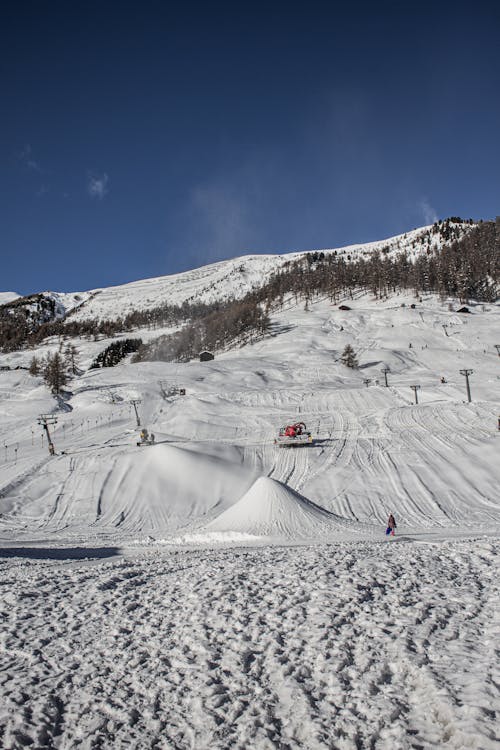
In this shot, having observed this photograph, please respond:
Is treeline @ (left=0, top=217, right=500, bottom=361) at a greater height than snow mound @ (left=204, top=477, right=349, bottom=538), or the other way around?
treeline @ (left=0, top=217, right=500, bottom=361)

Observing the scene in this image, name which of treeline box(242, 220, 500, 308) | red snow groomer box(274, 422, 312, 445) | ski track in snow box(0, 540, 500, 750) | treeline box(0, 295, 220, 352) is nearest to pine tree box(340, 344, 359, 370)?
red snow groomer box(274, 422, 312, 445)

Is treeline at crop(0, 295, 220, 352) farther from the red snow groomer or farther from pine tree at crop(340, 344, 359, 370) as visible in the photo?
the red snow groomer

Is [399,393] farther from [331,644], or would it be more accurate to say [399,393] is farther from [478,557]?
[331,644]

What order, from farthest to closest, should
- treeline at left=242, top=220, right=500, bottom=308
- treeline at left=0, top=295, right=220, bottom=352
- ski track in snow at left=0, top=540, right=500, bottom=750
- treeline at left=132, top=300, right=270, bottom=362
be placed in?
1. treeline at left=0, top=295, right=220, bottom=352
2. treeline at left=242, top=220, right=500, bottom=308
3. treeline at left=132, top=300, right=270, bottom=362
4. ski track in snow at left=0, top=540, right=500, bottom=750

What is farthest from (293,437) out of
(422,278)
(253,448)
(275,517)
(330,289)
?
(330,289)

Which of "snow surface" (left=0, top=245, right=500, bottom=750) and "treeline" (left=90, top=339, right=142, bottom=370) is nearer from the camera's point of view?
"snow surface" (left=0, top=245, right=500, bottom=750)

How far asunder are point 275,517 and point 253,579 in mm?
9631

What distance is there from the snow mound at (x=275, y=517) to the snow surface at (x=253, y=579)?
0.10 m

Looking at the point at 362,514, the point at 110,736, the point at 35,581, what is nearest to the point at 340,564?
the point at 110,736

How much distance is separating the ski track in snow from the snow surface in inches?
1.1

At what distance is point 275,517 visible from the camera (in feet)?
56.6

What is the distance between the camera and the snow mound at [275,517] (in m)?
16.6

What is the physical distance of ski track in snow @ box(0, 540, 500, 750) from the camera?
415 centimetres

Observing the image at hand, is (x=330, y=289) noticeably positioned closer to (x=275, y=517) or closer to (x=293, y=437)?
(x=293, y=437)
